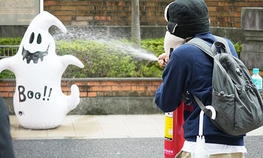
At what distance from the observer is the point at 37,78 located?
7566 mm

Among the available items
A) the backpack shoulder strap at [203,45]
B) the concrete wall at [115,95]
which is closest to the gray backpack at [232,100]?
the backpack shoulder strap at [203,45]

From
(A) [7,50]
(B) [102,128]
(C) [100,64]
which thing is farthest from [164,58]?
(A) [7,50]

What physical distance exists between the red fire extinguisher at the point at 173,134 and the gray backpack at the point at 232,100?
88 centimetres

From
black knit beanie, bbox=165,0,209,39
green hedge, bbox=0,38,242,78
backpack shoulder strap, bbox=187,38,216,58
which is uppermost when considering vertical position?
black knit beanie, bbox=165,0,209,39

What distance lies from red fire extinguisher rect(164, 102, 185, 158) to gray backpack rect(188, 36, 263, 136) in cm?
88

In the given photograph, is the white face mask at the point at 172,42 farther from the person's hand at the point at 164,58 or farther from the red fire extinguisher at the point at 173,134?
the red fire extinguisher at the point at 173,134

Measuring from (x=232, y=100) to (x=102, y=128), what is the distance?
5.19 meters

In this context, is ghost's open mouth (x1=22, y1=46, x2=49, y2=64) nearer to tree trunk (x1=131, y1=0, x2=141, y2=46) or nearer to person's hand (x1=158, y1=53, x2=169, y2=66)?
tree trunk (x1=131, y1=0, x2=141, y2=46)

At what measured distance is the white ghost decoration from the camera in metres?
7.56

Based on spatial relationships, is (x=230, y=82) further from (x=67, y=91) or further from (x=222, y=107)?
(x=67, y=91)

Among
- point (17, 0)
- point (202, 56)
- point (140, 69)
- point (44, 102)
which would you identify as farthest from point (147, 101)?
point (202, 56)

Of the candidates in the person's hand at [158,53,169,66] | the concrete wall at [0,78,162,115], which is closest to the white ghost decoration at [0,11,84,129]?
the concrete wall at [0,78,162,115]

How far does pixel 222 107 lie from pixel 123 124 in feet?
17.6

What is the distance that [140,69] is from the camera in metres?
9.57
